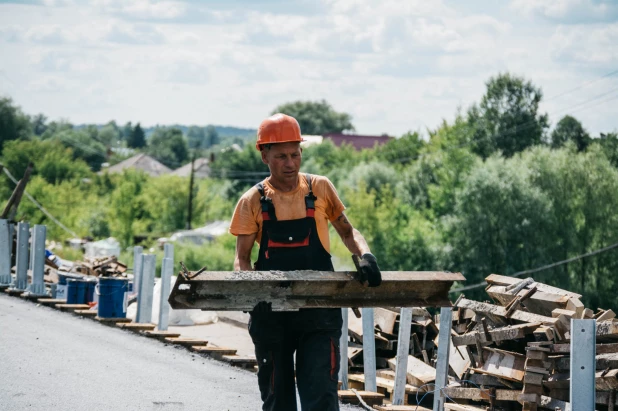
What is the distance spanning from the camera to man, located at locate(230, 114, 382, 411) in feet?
17.6

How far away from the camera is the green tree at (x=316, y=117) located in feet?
633

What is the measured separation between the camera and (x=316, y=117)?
7731 inches

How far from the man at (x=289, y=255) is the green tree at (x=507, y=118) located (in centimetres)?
9410

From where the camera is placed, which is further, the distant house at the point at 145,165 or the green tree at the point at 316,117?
the green tree at the point at 316,117

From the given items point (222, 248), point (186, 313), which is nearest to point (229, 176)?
point (222, 248)

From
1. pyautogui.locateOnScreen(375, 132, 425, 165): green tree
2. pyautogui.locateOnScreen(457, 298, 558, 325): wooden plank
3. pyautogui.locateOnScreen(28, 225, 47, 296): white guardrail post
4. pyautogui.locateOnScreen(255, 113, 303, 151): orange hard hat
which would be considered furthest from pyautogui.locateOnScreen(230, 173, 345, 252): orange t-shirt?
pyautogui.locateOnScreen(375, 132, 425, 165): green tree

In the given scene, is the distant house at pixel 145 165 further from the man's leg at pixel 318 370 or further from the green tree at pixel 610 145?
the man's leg at pixel 318 370

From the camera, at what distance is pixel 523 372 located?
9.48m

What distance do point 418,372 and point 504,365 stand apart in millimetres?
1970

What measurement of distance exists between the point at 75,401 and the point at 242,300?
3434mm

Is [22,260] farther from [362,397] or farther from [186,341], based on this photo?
[362,397]

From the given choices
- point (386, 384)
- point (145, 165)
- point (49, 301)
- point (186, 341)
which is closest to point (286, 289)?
point (386, 384)

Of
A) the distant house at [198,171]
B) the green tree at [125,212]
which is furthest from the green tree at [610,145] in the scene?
the distant house at [198,171]

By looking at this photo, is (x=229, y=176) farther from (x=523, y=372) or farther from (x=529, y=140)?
(x=523, y=372)
